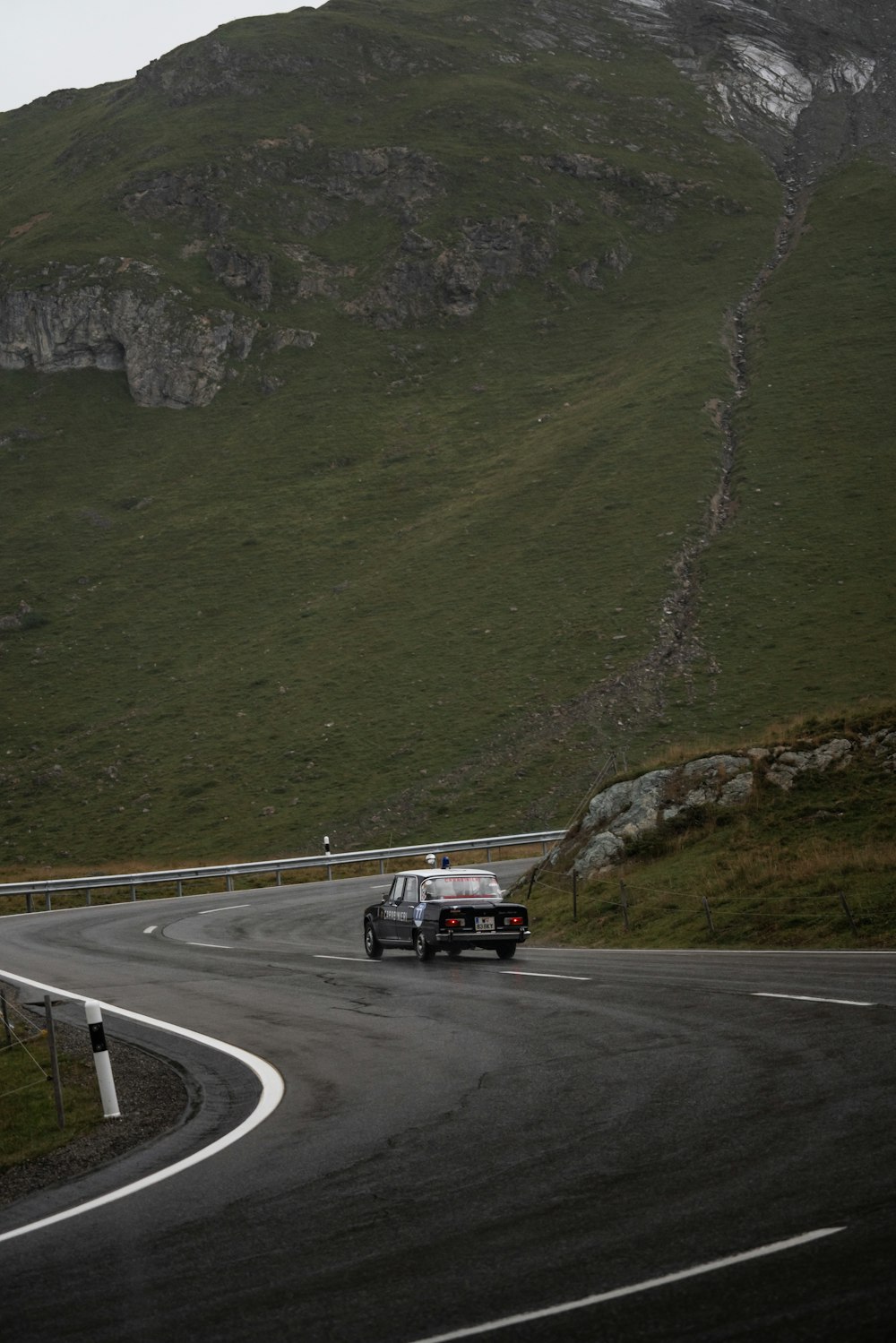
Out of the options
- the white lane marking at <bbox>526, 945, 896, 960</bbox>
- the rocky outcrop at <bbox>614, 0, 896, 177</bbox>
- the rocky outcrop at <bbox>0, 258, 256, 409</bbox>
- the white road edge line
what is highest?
the rocky outcrop at <bbox>614, 0, 896, 177</bbox>

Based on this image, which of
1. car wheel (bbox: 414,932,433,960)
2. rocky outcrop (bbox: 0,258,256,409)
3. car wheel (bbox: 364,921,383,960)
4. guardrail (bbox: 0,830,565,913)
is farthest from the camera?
rocky outcrop (bbox: 0,258,256,409)

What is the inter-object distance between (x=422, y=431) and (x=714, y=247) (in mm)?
49391

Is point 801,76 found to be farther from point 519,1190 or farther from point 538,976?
point 519,1190

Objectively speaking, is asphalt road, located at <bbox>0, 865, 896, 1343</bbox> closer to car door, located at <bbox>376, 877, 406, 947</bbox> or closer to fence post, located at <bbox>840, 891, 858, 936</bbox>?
fence post, located at <bbox>840, 891, 858, 936</bbox>

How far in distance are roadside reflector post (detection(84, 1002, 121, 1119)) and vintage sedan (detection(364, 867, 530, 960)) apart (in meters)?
12.6

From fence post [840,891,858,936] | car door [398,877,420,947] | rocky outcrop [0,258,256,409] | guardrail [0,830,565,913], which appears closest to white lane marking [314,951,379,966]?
car door [398,877,420,947]

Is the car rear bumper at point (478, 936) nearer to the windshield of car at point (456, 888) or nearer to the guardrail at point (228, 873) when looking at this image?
the windshield of car at point (456, 888)

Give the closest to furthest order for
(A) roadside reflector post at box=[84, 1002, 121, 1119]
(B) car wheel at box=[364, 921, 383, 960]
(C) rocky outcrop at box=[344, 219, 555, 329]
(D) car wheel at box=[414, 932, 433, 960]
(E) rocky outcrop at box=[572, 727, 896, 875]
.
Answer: (A) roadside reflector post at box=[84, 1002, 121, 1119], (D) car wheel at box=[414, 932, 433, 960], (B) car wheel at box=[364, 921, 383, 960], (E) rocky outcrop at box=[572, 727, 896, 875], (C) rocky outcrop at box=[344, 219, 555, 329]

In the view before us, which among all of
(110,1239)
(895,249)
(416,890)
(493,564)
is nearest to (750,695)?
(493,564)

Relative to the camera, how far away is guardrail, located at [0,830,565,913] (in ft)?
155

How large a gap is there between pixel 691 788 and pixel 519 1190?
71.9 feet

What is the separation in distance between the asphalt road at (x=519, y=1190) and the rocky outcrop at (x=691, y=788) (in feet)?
37.3

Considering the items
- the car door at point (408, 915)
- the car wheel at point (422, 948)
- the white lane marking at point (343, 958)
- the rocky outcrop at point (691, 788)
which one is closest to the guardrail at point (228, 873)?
the rocky outcrop at point (691, 788)

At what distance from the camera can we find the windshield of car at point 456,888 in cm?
2370
